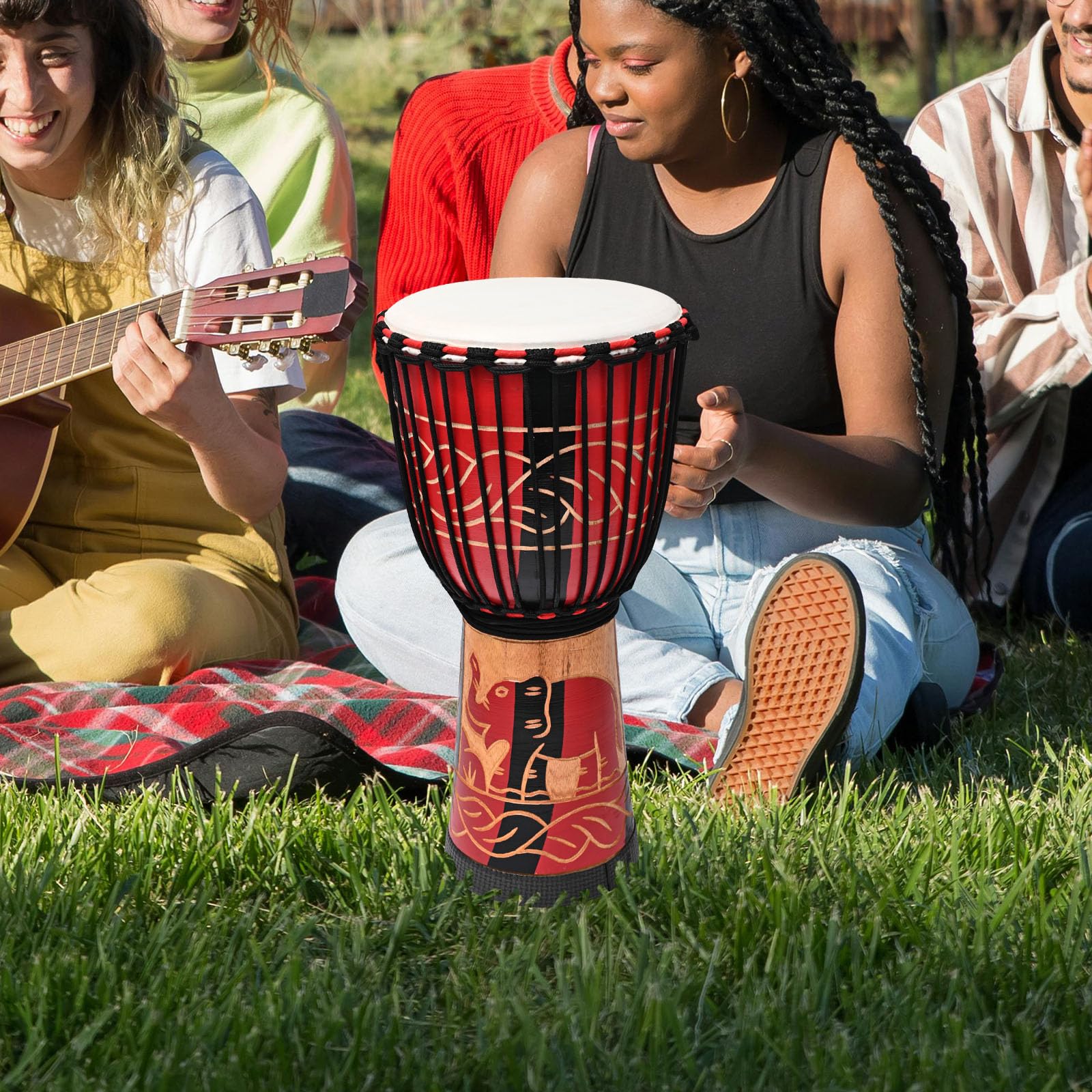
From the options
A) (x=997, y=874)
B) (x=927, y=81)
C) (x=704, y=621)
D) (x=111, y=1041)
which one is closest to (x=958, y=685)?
(x=704, y=621)

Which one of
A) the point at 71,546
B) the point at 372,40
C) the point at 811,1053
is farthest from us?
the point at 372,40

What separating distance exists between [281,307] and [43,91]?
2.60 ft

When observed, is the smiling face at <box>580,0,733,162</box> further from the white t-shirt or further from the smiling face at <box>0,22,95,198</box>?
the smiling face at <box>0,22,95,198</box>

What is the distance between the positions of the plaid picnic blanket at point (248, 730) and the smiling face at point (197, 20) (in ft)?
5.79

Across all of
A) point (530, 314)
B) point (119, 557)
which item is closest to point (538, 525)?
point (530, 314)

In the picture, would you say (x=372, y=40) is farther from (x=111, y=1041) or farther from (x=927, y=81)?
(x=111, y=1041)

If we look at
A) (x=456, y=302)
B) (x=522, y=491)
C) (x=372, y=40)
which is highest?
(x=456, y=302)

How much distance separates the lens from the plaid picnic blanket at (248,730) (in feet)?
7.98

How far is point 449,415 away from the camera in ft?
6.65

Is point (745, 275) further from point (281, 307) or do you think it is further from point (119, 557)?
point (119, 557)

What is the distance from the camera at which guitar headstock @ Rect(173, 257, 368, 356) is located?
97.7 inches

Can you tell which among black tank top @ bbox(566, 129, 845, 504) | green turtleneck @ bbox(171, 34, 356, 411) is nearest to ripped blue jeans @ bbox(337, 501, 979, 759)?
black tank top @ bbox(566, 129, 845, 504)

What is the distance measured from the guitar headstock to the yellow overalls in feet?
1.77

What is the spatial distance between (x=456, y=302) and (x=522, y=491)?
0.27 m
